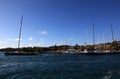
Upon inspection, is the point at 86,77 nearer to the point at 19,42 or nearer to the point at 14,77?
the point at 14,77

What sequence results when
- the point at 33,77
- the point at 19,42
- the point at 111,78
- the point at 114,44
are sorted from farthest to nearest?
the point at 114,44, the point at 19,42, the point at 33,77, the point at 111,78

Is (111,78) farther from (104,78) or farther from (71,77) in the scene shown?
(71,77)

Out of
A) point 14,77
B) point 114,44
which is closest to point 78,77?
point 14,77

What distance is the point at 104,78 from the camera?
22438 millimetres

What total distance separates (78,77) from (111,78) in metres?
4.06

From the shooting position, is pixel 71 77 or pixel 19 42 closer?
pixel 71 77

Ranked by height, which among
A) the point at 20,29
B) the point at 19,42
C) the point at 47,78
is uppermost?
the point at 20,29

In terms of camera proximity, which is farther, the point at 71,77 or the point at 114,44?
the point at 114,44

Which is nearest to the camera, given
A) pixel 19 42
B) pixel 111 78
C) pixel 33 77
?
pixel 111 78

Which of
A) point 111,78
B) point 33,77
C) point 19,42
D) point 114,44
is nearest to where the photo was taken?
point 111,78

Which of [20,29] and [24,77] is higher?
[20,29]

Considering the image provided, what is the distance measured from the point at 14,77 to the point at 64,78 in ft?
21.5

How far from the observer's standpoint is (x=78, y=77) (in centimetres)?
2342

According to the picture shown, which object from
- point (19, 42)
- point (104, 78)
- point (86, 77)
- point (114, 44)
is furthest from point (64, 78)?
point (114, 44)
